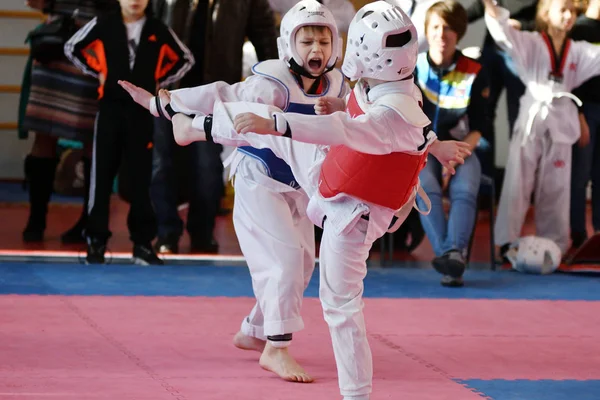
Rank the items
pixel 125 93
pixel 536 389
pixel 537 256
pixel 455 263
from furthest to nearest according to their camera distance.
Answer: pixel 537 256 < pixel 125 93 < pixel 455 263 < pixel 536 389

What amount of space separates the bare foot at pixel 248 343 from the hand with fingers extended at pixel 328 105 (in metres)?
1.19

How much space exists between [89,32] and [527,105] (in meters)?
2.97

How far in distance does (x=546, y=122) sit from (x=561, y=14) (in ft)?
2.37

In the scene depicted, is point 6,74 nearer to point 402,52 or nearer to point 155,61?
point 155,61

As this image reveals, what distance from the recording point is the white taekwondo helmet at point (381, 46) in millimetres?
3766

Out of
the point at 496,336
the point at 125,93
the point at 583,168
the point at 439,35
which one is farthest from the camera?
the point at 583,168

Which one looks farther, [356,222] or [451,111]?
[451,111]

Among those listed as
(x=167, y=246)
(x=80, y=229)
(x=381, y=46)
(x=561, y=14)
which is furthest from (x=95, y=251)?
(x=381, y=46)

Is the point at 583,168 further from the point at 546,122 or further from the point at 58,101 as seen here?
the point at 58,101

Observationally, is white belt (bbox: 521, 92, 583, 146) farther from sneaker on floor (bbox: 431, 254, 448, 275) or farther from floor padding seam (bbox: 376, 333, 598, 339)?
floor padding seam (bbox: 376, 333, 598, 339)

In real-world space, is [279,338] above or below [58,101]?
below

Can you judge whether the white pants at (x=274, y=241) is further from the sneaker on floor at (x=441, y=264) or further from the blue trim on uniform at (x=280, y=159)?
the sneaker on floor at (x=441, y=264)

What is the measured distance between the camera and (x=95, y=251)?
7.21 m

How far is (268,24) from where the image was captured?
769cm
